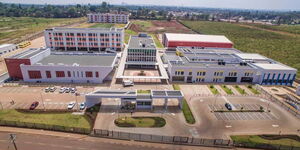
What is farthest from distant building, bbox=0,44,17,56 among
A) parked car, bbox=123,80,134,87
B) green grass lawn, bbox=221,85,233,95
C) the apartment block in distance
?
green grass lawn, bbox=221,85,233,95

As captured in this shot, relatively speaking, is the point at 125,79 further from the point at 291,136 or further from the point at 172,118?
the point at 291,136

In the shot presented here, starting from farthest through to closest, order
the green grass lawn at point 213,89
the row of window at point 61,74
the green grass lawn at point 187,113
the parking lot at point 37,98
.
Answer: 1. the row of window at point 61,74
2. the green grass lawn at point 213,89
3. the parking lot at point 37,98
4. the green grass lawn at point 187,113

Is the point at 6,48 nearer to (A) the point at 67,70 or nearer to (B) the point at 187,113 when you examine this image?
(A) the point at 67,70

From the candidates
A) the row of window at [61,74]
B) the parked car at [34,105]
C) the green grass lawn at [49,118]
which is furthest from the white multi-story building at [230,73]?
the parked car at [34,105]

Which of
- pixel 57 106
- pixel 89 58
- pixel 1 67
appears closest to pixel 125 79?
pixel 89 58

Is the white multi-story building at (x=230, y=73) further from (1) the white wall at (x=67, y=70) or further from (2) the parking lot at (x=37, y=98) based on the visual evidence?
(2) the parking lot at (x=37, y=98)
